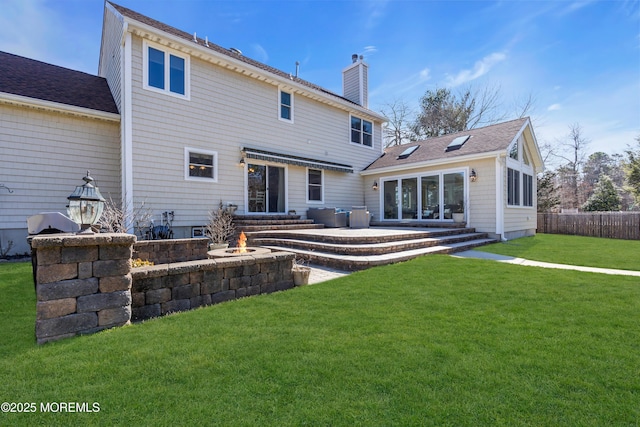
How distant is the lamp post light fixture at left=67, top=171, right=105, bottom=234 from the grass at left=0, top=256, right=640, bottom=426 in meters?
1.21

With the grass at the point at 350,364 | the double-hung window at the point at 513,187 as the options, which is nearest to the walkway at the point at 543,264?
the grass at the point at 350,364

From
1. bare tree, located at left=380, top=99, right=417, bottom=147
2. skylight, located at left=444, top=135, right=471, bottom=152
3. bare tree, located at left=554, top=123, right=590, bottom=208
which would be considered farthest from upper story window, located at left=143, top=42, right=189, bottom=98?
bare tree, located at left=554, top=123, right=590, bottom=208

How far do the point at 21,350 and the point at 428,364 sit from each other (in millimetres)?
3462

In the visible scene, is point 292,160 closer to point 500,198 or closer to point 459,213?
point 459,213

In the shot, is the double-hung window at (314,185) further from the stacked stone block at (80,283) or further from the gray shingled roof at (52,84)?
the stacked stone block at (80,283)

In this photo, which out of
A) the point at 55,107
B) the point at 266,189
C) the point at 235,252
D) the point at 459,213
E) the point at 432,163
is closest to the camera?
Result: the point at 235,252

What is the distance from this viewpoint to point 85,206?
4.29 m

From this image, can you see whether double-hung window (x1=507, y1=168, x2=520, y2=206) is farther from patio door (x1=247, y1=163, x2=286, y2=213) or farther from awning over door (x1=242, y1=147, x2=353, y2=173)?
patio door (x1=247, y1=163, x2=286, y2=213)

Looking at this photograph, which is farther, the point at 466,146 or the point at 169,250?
the point at 466,146

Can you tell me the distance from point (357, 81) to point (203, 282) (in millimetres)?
14355

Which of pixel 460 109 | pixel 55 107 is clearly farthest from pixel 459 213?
pixel 460 109

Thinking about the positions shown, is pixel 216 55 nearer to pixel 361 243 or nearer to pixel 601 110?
pixel 361 243

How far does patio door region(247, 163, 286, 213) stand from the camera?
10375 mm

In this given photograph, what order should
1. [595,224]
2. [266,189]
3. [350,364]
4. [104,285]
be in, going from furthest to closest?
[595,224]
[266,189]
[104,285]
[350,364]
